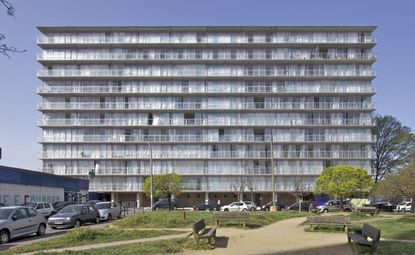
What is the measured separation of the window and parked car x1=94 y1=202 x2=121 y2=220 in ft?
39.3

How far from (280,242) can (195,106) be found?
64.3 metres

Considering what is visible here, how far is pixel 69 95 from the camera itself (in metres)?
80.1

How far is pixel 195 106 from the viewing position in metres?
80.0

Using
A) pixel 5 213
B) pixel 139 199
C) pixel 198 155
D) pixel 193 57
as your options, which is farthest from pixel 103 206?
pixel 193 57

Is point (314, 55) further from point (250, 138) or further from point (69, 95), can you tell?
point (69, 95)

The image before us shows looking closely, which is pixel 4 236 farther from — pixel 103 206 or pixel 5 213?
pixel 103 206

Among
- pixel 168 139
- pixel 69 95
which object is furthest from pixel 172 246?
pixel 69 95

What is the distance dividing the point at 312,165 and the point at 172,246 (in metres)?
67.1

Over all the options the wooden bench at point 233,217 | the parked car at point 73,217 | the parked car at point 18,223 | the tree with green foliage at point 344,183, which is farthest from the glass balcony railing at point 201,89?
the wooden bench at point 233,217

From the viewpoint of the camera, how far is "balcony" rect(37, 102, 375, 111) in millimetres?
79375

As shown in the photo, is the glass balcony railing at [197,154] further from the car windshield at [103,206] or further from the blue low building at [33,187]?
the car windshield at [103,206]

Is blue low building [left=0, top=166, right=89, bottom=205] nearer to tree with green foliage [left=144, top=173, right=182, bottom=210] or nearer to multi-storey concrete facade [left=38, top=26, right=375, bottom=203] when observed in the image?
tree with green foliage [left=144, top=173, right=182, bottom=210]

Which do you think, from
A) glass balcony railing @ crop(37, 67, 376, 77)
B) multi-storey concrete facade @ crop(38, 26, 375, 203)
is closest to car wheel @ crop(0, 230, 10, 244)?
multi-storey concrete facade @ crop(38, 26, 375, 203)

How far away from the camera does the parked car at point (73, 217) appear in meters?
26.5
